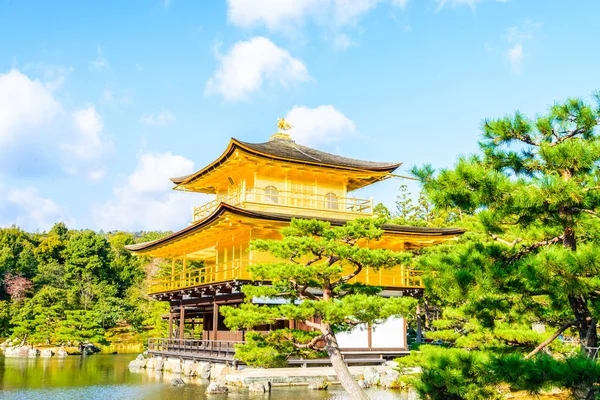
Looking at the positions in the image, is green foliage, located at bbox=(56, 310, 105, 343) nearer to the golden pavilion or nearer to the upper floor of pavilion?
the golden pavilion

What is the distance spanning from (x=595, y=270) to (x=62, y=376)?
19358mm

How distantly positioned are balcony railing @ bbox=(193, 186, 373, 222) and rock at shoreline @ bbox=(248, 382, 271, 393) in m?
6.28

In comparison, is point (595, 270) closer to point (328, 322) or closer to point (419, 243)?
point (328, 322)

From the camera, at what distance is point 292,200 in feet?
66.3

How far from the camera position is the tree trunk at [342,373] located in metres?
10.3

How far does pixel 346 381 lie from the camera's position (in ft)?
34.1

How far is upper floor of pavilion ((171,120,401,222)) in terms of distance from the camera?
766 inches

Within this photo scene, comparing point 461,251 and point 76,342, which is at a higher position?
point 461,251

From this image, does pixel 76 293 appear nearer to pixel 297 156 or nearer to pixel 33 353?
pixel 33 353

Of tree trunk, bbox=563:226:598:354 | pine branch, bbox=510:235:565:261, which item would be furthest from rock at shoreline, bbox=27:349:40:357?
tree trunk, bbox=563:226:598:354

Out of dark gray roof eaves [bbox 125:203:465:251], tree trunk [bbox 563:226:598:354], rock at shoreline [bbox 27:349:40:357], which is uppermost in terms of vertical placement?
dark gray roof eaves [bbox 125:203:465:251]

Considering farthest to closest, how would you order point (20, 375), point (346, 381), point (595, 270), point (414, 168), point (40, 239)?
point (40, 239) < point (20, 375) < point (346, 381) < point (414, 168) < point (595, 270)

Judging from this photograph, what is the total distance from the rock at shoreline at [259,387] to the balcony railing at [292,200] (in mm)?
6278

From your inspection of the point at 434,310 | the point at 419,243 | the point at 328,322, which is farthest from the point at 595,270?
the point at 434,310
